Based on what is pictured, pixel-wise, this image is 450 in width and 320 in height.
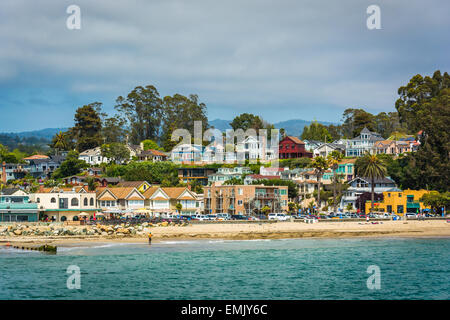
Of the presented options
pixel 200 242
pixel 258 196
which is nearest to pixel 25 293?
pixel 200 242

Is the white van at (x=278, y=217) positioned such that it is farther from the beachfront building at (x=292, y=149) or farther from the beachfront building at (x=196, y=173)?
the beachfront building at (x=292, y=149)

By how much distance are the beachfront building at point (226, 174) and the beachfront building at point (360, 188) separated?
65.7 ft

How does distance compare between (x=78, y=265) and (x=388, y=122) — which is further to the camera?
(x=388, y=122)

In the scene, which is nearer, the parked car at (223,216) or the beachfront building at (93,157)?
the parked car at (223,216)

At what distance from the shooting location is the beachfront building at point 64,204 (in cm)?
7400

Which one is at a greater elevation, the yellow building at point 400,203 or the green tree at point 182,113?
the green tree at point 182,113

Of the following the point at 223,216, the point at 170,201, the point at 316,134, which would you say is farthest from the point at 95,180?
the point at 316,134

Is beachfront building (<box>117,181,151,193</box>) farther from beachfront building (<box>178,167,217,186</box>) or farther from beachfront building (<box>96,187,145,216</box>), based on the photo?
beachfront building (<box>178,167,217,186</box>)

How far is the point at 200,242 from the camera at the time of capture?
56406mm

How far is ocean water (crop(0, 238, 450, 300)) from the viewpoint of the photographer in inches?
1391

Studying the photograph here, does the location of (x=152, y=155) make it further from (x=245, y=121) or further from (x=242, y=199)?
(x=242, y=199)

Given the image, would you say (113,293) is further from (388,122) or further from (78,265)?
(388,122)
